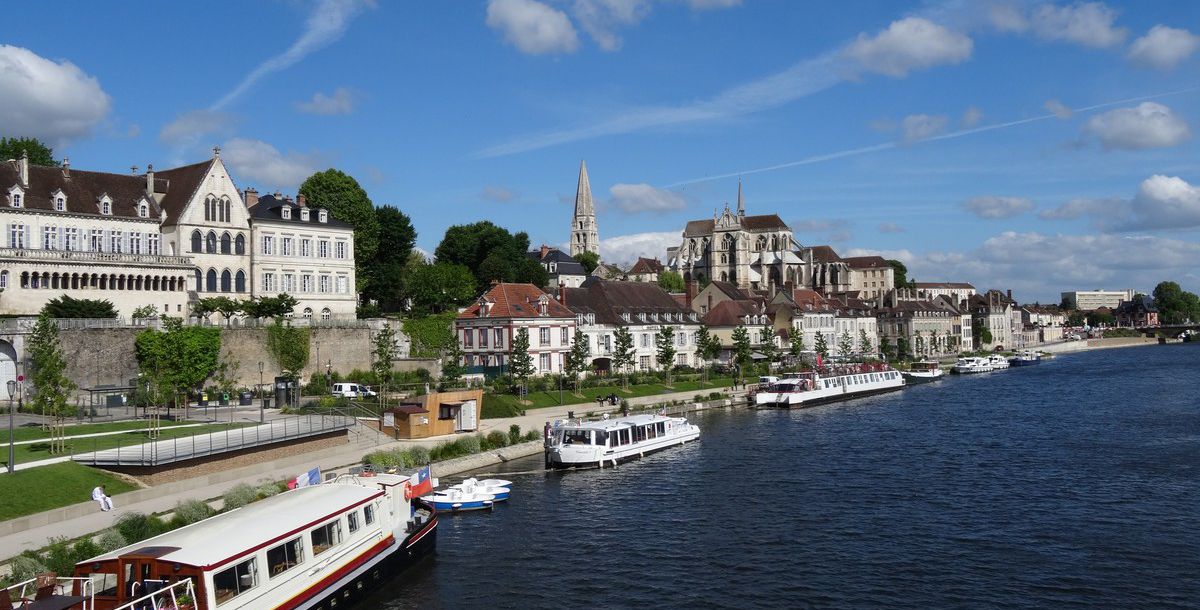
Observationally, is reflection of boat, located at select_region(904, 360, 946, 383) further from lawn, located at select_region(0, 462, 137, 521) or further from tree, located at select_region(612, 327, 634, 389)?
lawn, located at select_region(0, 462, 137, 521)

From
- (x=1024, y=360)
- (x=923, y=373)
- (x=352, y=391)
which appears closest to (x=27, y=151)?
(x=352, y=391)

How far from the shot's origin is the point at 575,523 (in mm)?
37719

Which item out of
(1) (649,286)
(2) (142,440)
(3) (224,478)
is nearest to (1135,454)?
(3) (224,478)

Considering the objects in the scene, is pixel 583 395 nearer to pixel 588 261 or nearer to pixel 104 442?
pixel 104 442

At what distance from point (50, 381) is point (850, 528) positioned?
35620 millimetres

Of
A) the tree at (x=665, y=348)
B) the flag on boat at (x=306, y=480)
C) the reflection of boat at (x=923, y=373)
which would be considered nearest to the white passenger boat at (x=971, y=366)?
the reflection of boat at (x=923, y=373)

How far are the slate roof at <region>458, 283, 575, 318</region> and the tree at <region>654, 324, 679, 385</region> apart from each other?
11.1 metres

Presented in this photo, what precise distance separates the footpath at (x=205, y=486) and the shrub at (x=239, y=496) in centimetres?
133

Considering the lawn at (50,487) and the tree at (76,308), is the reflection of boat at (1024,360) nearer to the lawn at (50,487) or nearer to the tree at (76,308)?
the tree at (76,308)

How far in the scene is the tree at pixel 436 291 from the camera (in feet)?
303

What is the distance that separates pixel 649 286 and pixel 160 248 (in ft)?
175

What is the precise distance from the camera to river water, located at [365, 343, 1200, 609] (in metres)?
28.6

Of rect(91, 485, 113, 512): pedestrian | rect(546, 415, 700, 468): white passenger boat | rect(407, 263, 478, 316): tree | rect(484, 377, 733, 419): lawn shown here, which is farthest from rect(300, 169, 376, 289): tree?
rect(91, 485, 113, 512): pedestrian

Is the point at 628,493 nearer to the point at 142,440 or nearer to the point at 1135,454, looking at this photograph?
the point at 142,440
